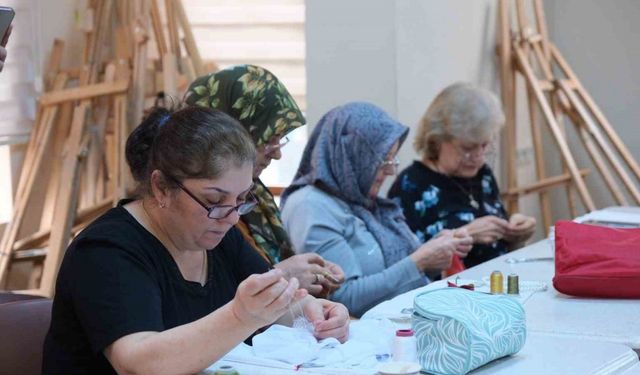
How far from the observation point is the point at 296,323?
2635 millimetres

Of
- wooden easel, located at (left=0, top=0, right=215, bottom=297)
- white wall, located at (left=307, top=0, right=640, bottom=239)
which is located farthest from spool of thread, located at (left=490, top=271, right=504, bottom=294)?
wooden easel, located at (left=0, top=0, right=215, bottom=297)

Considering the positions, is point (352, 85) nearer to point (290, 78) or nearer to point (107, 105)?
point (290, 78)

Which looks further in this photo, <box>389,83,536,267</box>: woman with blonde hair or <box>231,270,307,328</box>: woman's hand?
<box>389,83,536,267</box>: woman with blonde hair

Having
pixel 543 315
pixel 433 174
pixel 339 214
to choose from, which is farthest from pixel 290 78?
pixel 543 315

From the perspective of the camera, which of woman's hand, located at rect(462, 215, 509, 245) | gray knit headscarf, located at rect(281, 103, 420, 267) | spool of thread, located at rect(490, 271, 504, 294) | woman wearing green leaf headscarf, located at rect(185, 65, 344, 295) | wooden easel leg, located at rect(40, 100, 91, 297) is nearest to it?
spool of thread, located at rect(490, 271, 504, 294)

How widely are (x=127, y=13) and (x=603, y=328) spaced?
352cm

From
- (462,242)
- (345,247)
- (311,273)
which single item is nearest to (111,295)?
(311,273)

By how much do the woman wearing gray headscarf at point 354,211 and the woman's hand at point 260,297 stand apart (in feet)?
4.87

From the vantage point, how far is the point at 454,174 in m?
4.59

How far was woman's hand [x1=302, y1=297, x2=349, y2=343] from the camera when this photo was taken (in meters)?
2.54

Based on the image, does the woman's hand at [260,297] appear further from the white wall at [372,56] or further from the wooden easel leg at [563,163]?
the wooden easel leg at [563,163]

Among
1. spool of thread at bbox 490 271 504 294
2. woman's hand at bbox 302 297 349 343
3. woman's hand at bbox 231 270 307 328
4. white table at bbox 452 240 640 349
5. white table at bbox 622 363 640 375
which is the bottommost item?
white table at bbox 452 240 640 349

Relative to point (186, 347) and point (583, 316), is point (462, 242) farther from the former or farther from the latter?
point (186, 347)

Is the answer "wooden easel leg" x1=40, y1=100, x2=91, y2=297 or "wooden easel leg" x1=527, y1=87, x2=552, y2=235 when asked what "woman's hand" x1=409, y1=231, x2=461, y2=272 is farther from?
"wooden easel leg" x1=527, y1=87, x2=552, y2=235
